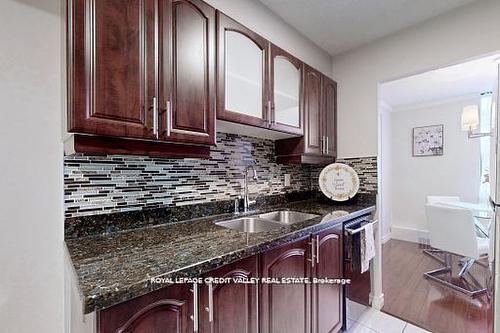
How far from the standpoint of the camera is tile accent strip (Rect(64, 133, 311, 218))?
1138 mm

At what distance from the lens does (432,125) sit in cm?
390

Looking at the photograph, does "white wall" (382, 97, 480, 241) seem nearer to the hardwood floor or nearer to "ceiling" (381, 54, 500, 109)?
"ceiling" (381, 54, 500, 109)

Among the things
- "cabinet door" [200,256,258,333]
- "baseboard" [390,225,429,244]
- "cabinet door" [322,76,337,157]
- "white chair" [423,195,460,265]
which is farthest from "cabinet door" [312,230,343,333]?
"baseboard" [390,225,429,244]

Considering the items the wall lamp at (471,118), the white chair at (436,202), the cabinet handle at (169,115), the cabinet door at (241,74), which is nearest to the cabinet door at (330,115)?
the cabinet door at (241,74)

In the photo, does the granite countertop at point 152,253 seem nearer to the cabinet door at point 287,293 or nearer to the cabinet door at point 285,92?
the cabinet door at point 287,293

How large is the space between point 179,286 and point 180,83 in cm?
87

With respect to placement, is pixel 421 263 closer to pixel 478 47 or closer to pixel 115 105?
pixel 478 47

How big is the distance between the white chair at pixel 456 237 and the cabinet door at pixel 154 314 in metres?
2.73

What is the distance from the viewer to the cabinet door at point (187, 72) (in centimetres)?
110

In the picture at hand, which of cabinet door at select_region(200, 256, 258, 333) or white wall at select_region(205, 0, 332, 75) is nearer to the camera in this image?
cabinet door at select_region(200, 256, 258, 333)

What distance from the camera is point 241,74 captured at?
1486 millimetres

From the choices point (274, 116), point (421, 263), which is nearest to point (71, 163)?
point (274, 116)

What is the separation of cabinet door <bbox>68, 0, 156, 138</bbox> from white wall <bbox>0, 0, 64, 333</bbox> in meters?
0.30

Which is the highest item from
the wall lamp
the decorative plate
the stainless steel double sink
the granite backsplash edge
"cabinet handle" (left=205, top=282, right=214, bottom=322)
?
the wall lamp
